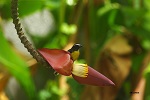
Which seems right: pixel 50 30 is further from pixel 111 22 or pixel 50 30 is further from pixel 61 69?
pixel 61 69

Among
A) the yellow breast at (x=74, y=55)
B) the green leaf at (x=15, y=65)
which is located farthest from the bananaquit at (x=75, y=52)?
the green leaf at (x=15, y=65)

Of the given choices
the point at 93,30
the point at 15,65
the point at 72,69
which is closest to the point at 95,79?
the point at 72,69

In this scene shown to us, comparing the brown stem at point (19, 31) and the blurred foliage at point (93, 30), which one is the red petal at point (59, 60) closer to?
the brown stem at point (19, 31)

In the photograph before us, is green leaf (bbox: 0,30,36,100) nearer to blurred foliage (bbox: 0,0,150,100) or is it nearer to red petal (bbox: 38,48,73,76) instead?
blurred foliage (bbox: 0,0,150,100)

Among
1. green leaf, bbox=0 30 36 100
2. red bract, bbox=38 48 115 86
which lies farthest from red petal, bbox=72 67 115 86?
green leaf, bbox=0 30 36 100

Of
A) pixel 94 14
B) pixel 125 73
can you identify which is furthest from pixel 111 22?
pixel 125 73

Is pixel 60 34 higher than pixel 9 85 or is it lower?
higher
